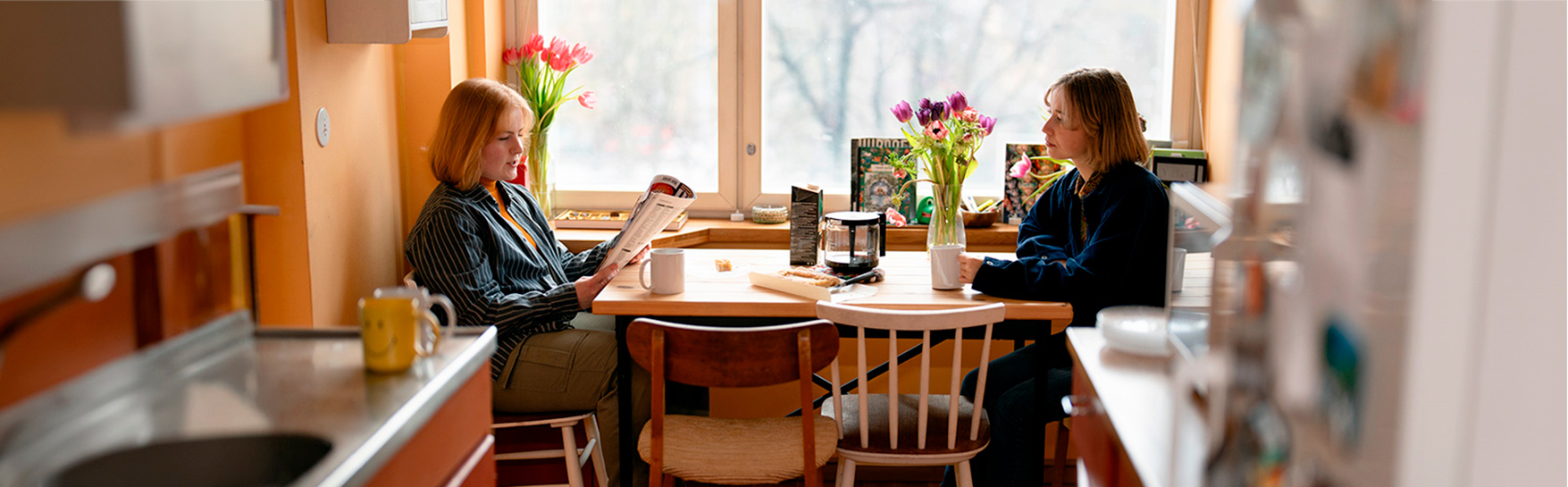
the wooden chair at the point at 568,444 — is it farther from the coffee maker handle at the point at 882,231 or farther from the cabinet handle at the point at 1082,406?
the cabinet handle at the point at 1082,406

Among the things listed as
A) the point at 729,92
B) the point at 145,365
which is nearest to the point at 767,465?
the point at 145,365

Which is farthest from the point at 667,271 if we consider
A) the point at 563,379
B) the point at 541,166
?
the point at 541,166

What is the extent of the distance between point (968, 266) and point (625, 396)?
2.64ft

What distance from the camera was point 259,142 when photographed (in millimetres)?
2320

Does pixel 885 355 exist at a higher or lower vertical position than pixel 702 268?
lower

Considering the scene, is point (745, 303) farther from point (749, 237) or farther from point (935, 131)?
point (749, 237)

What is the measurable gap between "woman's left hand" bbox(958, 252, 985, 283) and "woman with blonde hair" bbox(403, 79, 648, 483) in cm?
76

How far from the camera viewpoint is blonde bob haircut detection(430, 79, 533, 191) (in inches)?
99.2

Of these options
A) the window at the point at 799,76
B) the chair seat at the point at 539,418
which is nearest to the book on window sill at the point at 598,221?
the window at the point at 799,76

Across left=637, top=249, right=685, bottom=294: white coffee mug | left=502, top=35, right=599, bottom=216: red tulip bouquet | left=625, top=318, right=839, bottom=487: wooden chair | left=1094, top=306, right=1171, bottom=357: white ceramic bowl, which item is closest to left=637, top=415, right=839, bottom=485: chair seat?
left=625, top=318, right=839, bottom=487: wooden chair

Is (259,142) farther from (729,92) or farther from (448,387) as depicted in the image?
(729,92)

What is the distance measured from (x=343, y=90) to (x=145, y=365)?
4.11 feet

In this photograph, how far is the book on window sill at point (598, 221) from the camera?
3.31 m

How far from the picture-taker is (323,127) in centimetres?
242
